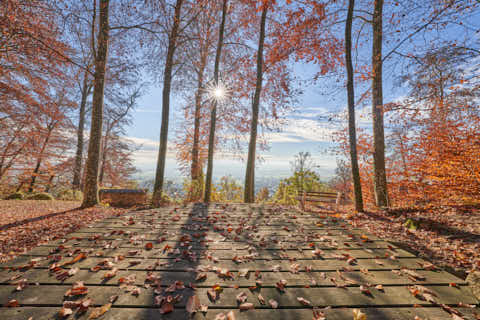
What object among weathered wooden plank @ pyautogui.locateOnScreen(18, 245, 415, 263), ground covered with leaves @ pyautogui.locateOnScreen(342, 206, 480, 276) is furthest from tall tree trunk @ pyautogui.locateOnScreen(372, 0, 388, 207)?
weathered wooden plank @ pyautogui.locateOnScreen(18, 245, 415, 263)

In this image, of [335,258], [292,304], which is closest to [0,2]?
[292,304]

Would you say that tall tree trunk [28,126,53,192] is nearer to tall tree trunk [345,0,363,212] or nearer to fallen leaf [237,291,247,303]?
fallen leaf [237,291,247,303]

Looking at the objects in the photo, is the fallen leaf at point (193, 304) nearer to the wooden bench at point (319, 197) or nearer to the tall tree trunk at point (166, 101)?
the wooden bench at point (319, 197)

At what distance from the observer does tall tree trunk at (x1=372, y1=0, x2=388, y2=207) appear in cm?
656

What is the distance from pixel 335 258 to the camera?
272 cm

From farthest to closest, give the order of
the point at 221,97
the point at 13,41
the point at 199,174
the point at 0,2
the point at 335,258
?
the point at 199,174 < the point at 221,97 < the point at 13,41 < the point at 0,2 < the point at 335,258

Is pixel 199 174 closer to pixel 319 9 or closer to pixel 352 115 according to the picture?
pixel 352 115

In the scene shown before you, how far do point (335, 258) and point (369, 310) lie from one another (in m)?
0.98

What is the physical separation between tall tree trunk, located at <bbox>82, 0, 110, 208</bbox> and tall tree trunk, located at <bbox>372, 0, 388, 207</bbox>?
940 centimetres

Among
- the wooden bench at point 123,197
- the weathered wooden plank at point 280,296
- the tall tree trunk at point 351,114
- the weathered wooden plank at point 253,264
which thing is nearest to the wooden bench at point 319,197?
the tall tree trunk at point 351,114

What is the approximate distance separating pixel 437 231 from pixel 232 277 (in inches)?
176

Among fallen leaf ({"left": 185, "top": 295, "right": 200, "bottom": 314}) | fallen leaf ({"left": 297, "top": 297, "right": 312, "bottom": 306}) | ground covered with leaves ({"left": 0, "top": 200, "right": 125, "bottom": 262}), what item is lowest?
ground covered with leaves ({"left": 0, "top": 200, "right": 125, "bottom": 262})

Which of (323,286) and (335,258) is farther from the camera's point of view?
(335,258)

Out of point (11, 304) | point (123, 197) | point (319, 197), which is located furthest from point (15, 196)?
point (319, 197)
